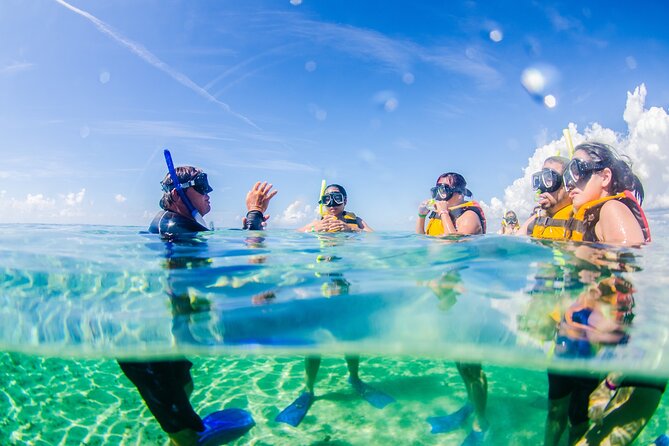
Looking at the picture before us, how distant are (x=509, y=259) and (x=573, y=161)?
162 cm

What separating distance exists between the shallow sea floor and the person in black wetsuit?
4.39 feet

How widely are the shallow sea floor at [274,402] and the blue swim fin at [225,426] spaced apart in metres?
0.27

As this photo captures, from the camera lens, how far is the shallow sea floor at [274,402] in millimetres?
6148

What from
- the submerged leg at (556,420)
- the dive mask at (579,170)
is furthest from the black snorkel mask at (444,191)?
the submerged leg at (556,420)

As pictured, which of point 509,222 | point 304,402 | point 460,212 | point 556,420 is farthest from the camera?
point 509,222

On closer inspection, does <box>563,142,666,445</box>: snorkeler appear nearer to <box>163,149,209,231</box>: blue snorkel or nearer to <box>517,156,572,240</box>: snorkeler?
<box>517,156,572,240</box>: snorkeler

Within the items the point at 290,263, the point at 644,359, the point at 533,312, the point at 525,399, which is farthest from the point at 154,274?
the point at 525,399

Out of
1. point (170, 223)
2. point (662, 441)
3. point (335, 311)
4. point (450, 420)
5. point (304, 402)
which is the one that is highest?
point (170, 223)

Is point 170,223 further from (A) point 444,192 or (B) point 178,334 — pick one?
(A) point 444,192

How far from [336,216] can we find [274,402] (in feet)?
15.2

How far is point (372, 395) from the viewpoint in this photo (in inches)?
272

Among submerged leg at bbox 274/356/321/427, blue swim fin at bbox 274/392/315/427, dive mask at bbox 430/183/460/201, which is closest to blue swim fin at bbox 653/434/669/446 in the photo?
dive mask at bbox 430/183/460/201

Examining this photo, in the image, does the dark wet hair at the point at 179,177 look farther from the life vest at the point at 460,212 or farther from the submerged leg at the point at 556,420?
the submerged leg at the point at 556,420

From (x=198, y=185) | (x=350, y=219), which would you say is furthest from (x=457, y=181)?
(x=198, y=185)
